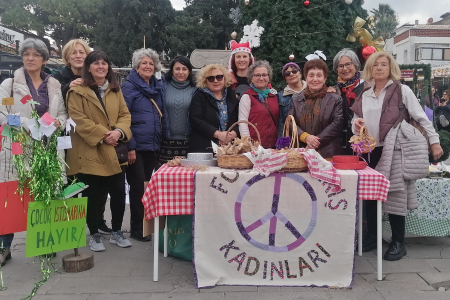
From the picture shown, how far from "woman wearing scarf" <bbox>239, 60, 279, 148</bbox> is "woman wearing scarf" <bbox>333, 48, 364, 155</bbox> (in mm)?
688

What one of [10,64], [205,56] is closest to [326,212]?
[205,56]

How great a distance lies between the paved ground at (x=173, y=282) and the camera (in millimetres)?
2947

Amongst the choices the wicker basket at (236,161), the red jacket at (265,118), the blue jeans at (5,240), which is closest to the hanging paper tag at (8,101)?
the blue jeans at (5,240)

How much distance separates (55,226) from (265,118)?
2.07 m

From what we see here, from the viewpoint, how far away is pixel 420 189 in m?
4.11

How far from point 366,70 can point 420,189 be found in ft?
4.52

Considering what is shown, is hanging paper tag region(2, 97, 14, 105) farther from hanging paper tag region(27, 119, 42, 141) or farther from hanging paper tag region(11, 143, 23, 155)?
hanging paper tag region(11, 143, 23, 155)

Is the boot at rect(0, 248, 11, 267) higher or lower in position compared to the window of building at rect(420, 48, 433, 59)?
lower

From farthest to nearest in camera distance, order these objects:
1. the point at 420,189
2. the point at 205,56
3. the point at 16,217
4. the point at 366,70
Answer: the point at 205,56 < the point at 420,189 < the point at 366,70 < the point at 16,217

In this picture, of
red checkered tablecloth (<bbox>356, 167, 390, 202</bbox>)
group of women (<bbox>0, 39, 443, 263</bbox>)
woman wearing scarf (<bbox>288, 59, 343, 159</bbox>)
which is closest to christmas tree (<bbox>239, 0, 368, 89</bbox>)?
group of women (<bbox>0, 39, 443, 263</bbox>)

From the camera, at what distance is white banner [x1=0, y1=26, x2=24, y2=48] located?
700 inches

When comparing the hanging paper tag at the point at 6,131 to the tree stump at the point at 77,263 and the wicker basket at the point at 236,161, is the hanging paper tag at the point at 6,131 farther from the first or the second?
the wicker basket at the point at 236,161

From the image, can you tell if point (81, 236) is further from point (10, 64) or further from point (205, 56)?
point (10, 64)

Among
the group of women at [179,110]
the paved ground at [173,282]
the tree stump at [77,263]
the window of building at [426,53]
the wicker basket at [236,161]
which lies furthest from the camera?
the window of building at [426,53]
